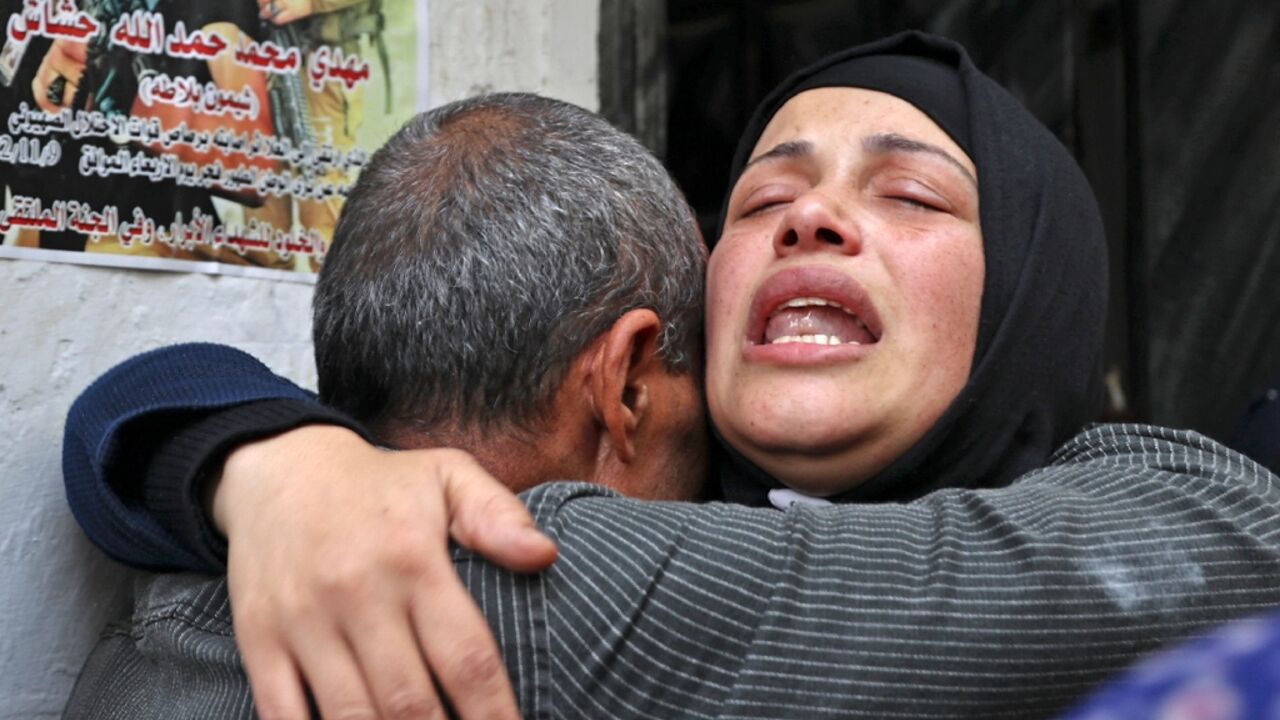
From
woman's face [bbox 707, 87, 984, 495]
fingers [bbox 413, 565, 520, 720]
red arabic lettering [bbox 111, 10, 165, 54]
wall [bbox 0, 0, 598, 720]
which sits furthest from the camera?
red arabic lettering [bbox 111, 10, 165, 54]

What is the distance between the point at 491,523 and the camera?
116cm

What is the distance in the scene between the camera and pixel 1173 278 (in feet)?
10.8

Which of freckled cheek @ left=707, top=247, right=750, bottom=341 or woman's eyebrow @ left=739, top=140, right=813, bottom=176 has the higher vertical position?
woman's eyebrow @ left=739, top=140, right=813, bottom=176

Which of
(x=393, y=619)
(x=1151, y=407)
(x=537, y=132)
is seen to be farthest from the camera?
(x=1151, y=407)

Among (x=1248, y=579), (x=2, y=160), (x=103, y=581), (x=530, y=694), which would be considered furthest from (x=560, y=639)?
(x=2, y=160)

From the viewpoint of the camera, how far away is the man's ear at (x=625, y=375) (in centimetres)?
158

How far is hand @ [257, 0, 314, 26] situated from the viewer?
2.08 metres

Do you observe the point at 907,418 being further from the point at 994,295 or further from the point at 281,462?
the point at 281,462

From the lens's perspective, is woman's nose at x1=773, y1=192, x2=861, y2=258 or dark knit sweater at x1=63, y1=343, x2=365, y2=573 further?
woman's nose at x1=773, y1=192, x2=861, y2=258

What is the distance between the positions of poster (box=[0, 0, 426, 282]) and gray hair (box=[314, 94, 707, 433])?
1.43ft

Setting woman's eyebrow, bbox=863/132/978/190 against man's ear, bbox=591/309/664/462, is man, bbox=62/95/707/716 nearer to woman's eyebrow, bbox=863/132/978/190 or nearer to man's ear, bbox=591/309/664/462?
man's ear, bbox=591/309/664/462

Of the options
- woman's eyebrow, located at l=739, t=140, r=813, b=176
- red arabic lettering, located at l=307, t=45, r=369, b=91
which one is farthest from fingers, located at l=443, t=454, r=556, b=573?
red arabic lettering, located at l=307, t=45, r=369, b=91

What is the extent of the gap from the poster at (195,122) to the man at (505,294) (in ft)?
1.16

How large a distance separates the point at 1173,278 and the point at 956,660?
2.38 m
